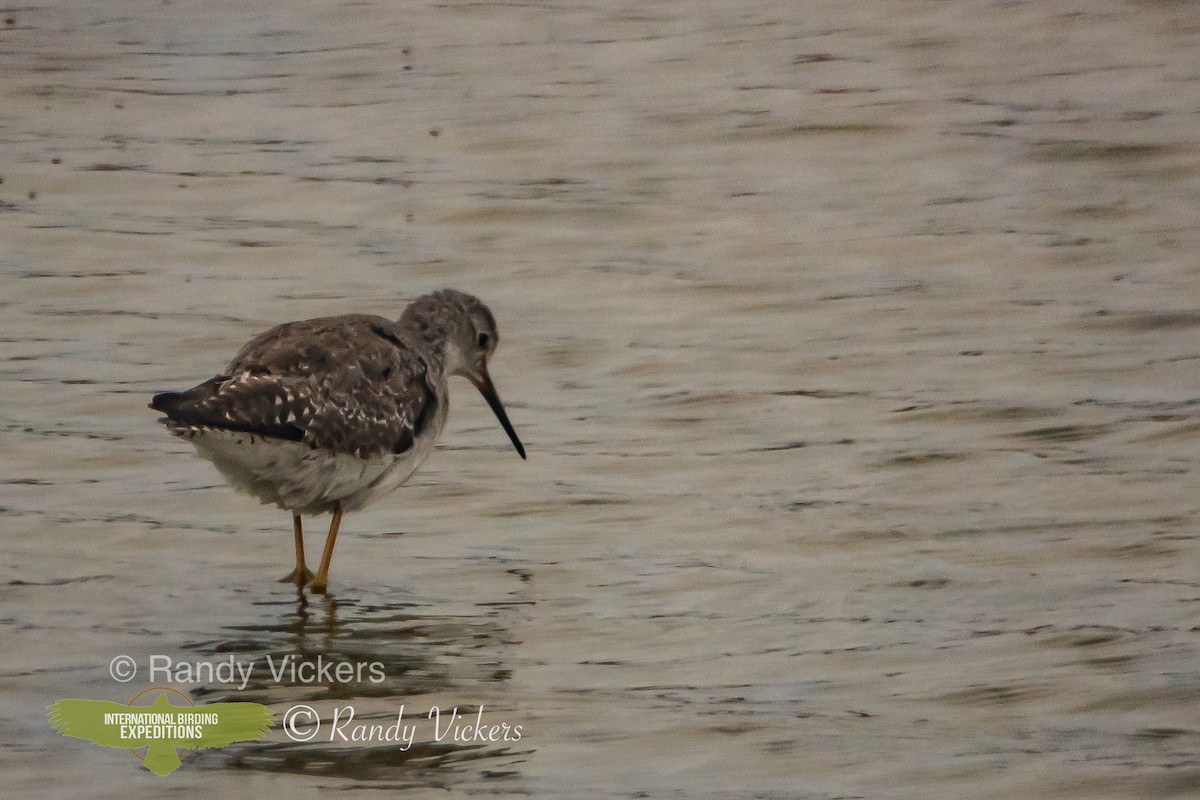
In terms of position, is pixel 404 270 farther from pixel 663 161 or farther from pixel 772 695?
pixel 772 695

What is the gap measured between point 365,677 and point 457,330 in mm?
2609

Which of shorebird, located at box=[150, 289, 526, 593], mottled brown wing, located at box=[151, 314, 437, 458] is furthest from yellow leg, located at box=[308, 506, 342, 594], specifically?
mottled brown wing, located at box=[151, 314, 437, 458]

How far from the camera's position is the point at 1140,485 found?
9484 mm

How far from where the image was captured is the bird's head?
943 cm

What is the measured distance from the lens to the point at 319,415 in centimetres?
823

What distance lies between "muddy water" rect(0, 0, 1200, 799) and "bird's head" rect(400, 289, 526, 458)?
0.57m

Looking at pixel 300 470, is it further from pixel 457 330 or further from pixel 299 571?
pixel 457 330

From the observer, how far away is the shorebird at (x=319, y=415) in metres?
7.86

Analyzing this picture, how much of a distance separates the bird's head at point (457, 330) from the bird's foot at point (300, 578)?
144 cm

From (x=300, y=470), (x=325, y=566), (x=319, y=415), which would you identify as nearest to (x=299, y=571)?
(x=325, y=566)

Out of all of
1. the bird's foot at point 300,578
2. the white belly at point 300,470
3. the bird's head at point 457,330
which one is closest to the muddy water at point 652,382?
the bird's foot at point 300,578

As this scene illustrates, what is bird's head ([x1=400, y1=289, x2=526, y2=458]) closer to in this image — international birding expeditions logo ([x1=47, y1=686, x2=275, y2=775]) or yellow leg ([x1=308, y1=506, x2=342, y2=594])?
yellow leg ([x1=308, y1=506, x2=342, y2=594])

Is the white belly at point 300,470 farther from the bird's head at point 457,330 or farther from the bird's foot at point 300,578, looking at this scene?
the bird's head at point 457,330

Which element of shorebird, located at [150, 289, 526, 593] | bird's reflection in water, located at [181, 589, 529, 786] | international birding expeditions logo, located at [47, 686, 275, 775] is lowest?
bird's reflection in water, located at [181, 589, 529, 786]
